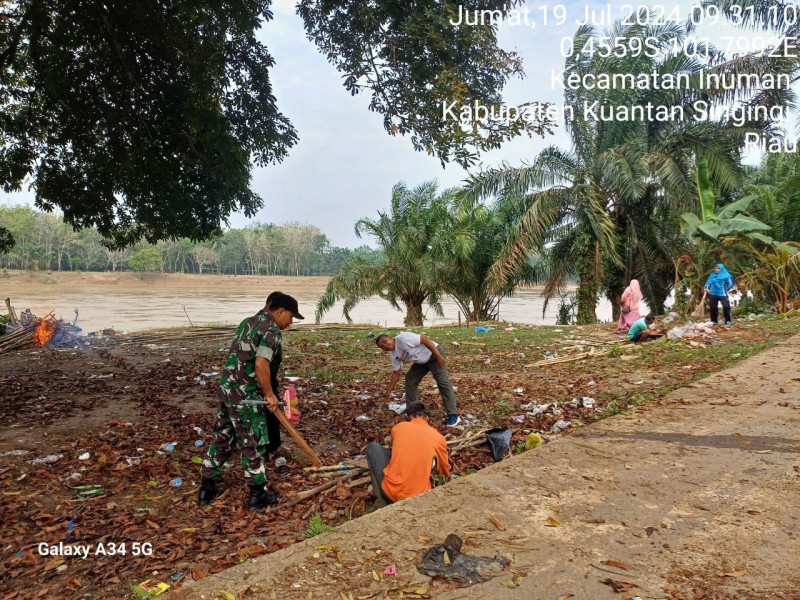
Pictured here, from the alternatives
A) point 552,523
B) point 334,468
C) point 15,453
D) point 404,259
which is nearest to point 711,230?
point 404,259

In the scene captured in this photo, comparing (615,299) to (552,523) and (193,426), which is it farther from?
(552,523)

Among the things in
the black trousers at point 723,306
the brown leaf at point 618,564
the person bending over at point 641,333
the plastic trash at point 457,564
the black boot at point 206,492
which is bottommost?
the black boot at point 206,492

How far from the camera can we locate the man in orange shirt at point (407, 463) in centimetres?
391

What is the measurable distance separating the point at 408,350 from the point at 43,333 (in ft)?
38.6

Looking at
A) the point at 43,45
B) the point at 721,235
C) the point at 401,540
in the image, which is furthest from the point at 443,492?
the point at 721,235

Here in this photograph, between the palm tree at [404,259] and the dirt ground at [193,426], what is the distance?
742cm

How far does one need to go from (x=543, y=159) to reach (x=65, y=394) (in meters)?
13.3

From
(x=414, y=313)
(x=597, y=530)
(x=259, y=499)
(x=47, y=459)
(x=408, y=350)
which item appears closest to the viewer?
(x=597, y=530)

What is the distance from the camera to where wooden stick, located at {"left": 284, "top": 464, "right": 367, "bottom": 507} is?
162 inches

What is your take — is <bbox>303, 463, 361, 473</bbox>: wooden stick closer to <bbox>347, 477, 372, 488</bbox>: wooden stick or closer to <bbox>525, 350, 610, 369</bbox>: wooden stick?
<bbox>347, 477, 372, 488</bbox>: wooden stick

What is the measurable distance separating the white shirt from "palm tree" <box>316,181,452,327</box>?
13.1 metres

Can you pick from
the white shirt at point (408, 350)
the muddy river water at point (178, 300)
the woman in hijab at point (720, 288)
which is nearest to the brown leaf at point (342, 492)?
the white shirt at point (408, 350)

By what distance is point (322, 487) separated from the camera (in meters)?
4.28

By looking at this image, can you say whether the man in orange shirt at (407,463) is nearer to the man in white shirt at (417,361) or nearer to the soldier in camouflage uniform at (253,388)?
the soldier in camouflage uniform at (253,388)
